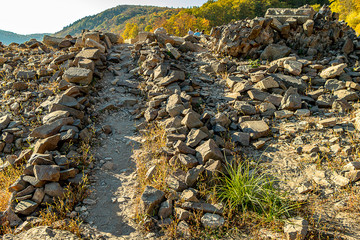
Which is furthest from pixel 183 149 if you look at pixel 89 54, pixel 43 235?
pixel 89 54

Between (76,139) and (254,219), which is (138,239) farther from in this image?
(76,139)

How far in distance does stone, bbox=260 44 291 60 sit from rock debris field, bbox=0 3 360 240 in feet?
0.14

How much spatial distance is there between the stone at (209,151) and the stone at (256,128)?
4.46ft

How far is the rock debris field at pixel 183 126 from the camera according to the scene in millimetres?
3811

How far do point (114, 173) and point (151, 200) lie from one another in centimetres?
159

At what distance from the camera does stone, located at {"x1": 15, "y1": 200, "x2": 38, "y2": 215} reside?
3831 mm

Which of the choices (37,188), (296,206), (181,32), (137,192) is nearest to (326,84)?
(296,206)

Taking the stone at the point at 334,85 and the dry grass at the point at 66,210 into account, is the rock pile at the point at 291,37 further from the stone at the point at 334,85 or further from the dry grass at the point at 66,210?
the dry grass at the point at 66,210

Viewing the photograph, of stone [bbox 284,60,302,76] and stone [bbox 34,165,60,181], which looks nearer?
stone [bbox 34,165,60,181]

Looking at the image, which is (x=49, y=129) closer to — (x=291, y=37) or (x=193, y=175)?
(x=193, y=175)

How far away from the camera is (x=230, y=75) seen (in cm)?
879

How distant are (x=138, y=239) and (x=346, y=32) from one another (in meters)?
12.0

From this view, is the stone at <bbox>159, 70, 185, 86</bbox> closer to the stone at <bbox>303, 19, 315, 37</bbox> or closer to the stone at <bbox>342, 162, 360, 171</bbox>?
the stone at <bbox>342, 162, 360, 171</bbox>

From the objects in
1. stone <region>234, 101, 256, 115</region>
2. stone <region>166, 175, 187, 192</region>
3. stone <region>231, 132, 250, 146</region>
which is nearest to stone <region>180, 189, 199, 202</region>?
stone <region>166, 175, 187, 192</region>
